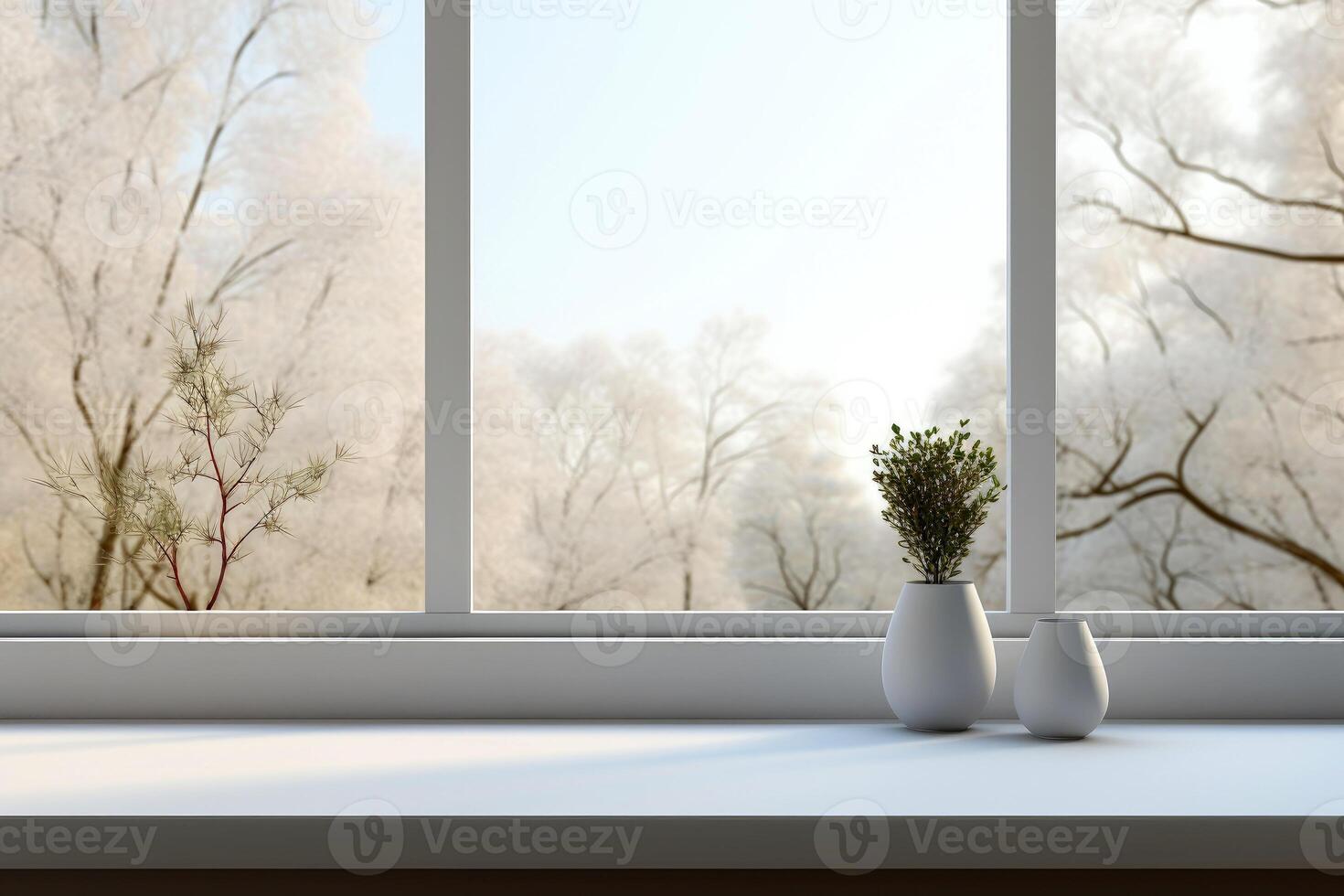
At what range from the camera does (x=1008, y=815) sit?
0.77 m

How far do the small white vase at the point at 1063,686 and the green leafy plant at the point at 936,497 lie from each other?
137 millimetres

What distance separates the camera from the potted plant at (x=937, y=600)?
1121 mm

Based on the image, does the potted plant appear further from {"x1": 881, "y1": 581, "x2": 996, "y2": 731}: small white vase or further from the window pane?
the window pane

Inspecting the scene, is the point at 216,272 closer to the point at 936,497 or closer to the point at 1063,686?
the point at 936,497

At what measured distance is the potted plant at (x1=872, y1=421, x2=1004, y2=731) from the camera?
1.12 m

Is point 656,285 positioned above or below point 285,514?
above

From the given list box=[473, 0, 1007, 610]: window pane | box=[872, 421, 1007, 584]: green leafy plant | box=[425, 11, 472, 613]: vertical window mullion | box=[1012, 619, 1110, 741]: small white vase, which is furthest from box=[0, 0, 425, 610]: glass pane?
box=[1012, 619, 1110, 741]: small white vase

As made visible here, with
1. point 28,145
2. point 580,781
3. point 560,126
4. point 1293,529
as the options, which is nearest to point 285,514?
point 28,145

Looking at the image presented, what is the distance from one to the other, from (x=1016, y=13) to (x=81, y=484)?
2.00m

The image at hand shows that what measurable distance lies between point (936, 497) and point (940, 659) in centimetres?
19

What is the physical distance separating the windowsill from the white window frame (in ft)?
0.14

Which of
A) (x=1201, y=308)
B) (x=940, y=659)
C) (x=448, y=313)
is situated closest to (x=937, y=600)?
(x=940, y=659)

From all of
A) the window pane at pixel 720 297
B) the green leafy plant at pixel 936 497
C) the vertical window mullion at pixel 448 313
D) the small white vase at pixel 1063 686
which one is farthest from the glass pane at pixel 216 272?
the small white vase at pixel 1063 686

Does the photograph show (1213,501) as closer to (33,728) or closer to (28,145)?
(33,728)
